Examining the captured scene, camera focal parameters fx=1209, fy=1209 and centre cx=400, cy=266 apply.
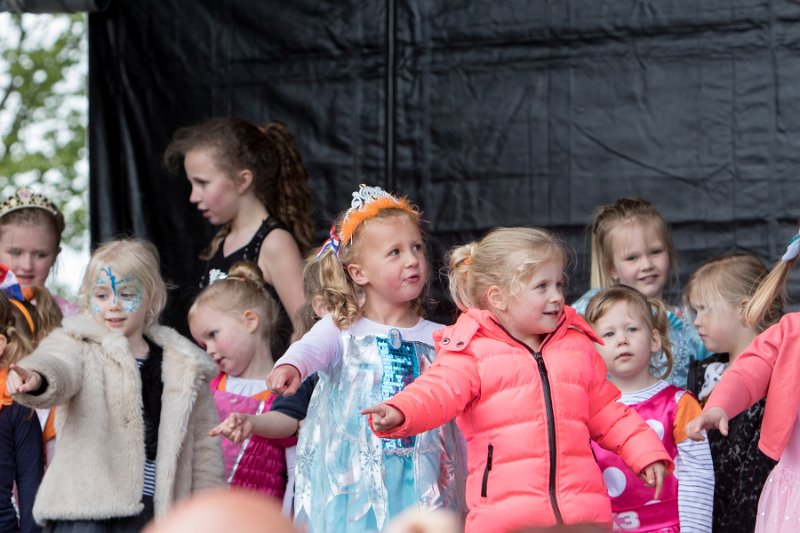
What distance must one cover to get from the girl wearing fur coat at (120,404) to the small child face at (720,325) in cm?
180

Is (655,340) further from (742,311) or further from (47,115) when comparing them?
(47,115)

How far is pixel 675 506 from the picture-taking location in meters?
4.08

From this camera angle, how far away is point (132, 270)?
14.4 ft

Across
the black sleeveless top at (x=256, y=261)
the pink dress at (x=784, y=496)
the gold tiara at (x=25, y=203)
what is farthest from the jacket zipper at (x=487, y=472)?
the gold tiara at (x=25, y=203)

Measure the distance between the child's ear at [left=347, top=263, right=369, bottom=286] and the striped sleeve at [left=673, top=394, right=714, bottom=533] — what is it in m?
1.16

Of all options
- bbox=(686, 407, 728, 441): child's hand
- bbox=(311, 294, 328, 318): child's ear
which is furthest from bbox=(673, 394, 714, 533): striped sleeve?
bbox=(311, 294, 328, 318): child's ear

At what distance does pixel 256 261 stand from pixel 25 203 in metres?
1.19

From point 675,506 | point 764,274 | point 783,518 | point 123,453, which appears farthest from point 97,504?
point 764,274

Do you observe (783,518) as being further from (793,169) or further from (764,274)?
(793,169)

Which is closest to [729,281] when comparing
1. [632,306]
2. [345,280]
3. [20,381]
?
[632,306]

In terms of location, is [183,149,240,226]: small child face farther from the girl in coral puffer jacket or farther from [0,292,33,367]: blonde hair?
the girl in coral puffer jacket

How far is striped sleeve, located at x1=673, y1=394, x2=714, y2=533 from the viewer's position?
160 inches

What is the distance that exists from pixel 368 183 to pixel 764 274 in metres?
2.07

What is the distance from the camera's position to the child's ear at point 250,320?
491 cm
